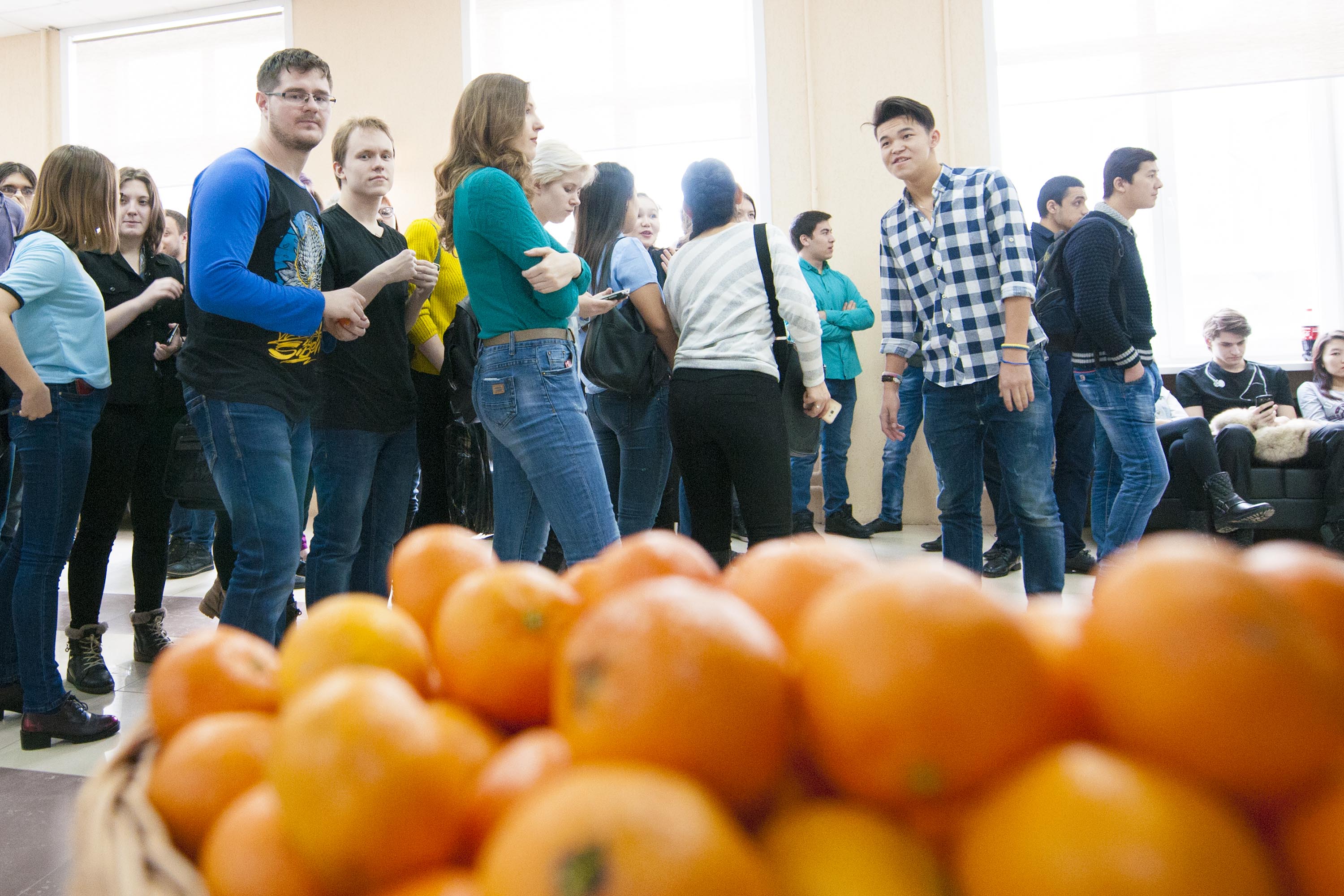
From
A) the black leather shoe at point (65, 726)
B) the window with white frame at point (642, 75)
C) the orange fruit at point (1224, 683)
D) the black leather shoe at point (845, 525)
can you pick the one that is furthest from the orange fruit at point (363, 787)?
the window with white frame at point (642, 75)

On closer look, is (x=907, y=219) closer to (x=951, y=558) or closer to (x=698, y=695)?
(x=951, y=558)

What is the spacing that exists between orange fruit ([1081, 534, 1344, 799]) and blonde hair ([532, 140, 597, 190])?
5.93ft

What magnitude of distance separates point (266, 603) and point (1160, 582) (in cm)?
153

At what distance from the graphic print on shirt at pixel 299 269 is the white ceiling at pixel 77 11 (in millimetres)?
5371

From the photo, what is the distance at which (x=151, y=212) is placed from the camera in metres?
2.38

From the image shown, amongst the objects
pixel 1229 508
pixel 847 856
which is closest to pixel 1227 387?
pixel 1229 508

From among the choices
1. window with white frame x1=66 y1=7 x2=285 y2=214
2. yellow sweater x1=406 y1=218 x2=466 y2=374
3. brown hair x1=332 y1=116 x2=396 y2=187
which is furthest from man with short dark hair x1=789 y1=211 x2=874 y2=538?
window with white frame x1=66 y1=7 x2=285 y2=214

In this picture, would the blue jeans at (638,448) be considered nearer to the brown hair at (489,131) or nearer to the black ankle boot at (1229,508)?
the brown hair at (489,131)

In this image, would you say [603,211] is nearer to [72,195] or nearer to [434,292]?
[434,292]

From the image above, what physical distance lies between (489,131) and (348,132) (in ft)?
1.92

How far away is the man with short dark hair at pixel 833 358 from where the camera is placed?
4375mm

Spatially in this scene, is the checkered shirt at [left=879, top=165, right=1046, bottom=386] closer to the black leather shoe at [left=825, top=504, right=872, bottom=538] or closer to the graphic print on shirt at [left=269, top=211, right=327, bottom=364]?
the graphic print on shirt at [left=269, top=211, right=327, bottom=364]

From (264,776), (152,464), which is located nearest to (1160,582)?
(264,776)

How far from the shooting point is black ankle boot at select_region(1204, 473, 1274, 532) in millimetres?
3492
